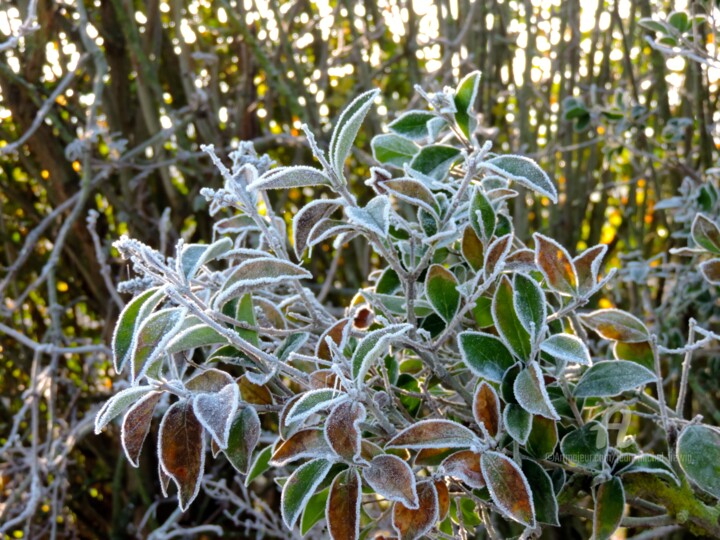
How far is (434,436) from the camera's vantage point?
725 mm

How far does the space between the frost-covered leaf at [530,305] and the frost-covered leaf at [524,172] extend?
89 millimetres

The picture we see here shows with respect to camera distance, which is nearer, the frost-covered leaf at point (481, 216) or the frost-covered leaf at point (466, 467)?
the frost-covered leaf at point (466, 467)

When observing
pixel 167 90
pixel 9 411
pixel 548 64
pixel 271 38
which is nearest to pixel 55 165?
A: pixel 167 90

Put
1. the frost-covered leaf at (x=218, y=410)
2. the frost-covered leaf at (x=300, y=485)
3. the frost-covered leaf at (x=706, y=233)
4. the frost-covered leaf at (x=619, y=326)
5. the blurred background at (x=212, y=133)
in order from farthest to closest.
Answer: the blurred background at (x=212, y=133) < the frost-covered leaf at (x=706, y=233) < the frost-covered leaf at (x=619, y=326) < the frost-covered leaf at (x=300, y=485) < the frost-covered leaf at (x=218, y=410)

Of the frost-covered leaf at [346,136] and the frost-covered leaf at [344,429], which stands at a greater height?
the frost-covered leaf at [346,136]

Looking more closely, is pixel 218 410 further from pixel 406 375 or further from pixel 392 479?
pixel 406 375

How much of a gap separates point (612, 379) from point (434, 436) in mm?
204

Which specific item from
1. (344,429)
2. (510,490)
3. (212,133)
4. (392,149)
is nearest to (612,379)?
(510,490)

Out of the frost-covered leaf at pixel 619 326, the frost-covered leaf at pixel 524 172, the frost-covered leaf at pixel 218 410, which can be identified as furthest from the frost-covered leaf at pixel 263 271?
the frost-covered leaf at pixel 619 326

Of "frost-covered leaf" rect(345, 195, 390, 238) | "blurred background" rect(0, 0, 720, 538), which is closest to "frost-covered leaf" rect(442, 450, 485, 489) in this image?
"frost-covered leaf" rect(345, 195, 390, 238)

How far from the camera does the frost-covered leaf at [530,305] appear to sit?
75 centimetres

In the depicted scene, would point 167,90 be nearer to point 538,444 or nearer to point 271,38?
point 271,38

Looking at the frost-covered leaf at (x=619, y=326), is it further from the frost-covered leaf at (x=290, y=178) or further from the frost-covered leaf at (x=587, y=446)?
the frost-covered leaf at (x=290, y=178)

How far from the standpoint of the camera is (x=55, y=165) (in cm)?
199
